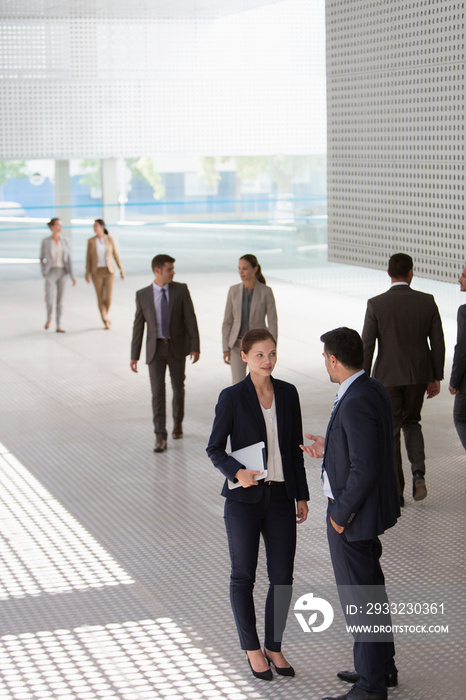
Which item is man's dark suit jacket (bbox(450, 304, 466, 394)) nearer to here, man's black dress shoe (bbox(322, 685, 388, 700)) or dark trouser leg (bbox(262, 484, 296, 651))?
dark trouser leg (bbox(262, 484, 296, 651))

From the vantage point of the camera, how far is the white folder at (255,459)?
4.11m

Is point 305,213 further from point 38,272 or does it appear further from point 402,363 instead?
point 402,363

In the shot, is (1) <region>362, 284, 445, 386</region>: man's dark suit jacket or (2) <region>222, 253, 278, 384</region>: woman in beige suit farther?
(2) <region>222, 253, 278, 384</region>: woman in beige suit

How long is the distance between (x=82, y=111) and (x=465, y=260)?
48.2 feet

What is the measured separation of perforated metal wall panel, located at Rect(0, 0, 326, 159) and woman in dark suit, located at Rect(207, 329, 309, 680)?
16059 millimetres

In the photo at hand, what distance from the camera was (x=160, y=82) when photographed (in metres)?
21.1

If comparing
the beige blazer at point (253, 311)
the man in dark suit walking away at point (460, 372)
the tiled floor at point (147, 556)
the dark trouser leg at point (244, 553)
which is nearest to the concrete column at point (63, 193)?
the tiled floor at point (147, 556)

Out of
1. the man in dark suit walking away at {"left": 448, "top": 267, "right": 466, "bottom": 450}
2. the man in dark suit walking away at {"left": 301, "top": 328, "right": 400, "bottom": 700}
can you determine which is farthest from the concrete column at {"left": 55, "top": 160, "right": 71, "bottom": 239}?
the man in dark suit walking away at {"left": 301, "top": 328, "right": 400, "bottom": 700}

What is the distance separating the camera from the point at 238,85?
2178 cm

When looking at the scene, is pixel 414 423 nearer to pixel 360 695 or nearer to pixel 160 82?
pixel 360 695

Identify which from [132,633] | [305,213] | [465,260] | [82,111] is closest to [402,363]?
[465,260]

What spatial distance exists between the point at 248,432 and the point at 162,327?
4.19 m

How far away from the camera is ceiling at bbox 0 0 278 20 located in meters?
17.3

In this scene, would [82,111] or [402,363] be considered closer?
[402,363]
